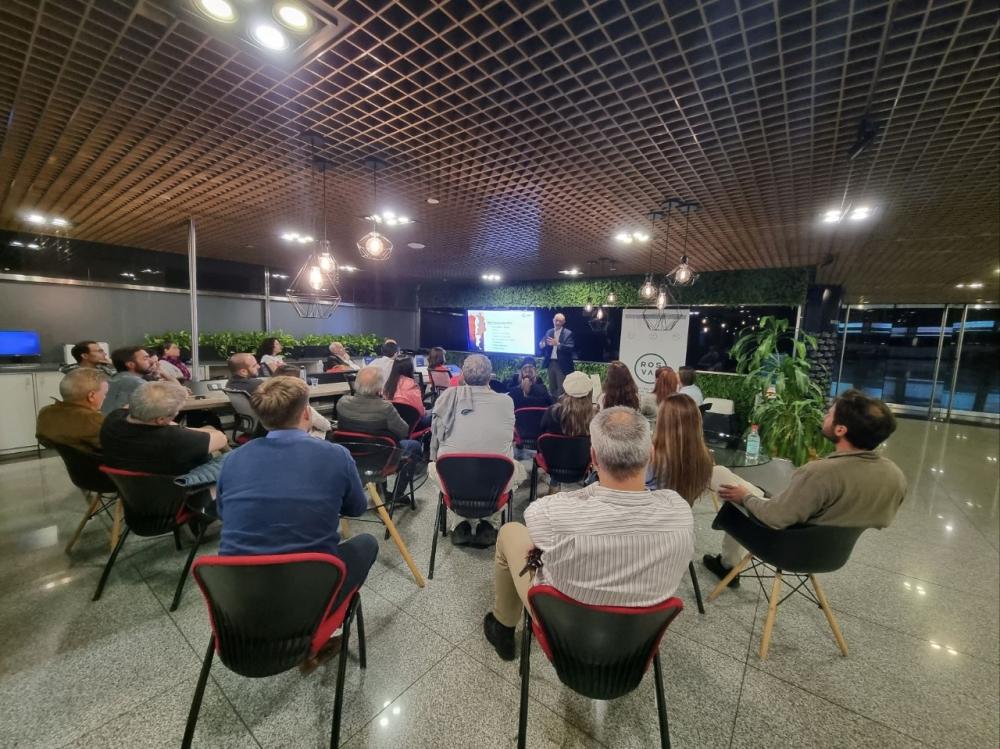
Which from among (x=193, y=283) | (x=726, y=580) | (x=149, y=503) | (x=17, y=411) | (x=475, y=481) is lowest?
(x=726, y=580)

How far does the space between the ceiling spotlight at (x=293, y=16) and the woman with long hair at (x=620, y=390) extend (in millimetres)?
2646

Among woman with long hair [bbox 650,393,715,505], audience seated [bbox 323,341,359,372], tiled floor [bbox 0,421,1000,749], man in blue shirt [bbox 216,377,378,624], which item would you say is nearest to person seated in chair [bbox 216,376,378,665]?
man in blue shirt [bbox 216,377,378,624]

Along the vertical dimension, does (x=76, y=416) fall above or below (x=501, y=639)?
above

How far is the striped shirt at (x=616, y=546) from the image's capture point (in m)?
1.12

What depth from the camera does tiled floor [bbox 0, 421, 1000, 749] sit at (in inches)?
57.9

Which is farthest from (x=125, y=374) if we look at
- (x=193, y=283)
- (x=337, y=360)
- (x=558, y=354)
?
(x=558, y=354)

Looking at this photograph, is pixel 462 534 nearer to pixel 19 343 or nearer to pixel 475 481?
pixel 475 481

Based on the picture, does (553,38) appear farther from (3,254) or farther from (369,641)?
(3,254)

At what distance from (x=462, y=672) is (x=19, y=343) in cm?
722

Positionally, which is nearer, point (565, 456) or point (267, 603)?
point (267, 603)

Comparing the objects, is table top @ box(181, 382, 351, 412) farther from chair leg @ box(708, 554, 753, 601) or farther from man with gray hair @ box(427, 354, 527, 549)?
chair leg @ box(708, 554, 753, 601)

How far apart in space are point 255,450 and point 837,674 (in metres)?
2.73

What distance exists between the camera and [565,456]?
2.95 meters

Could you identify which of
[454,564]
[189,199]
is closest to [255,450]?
[454,564]
